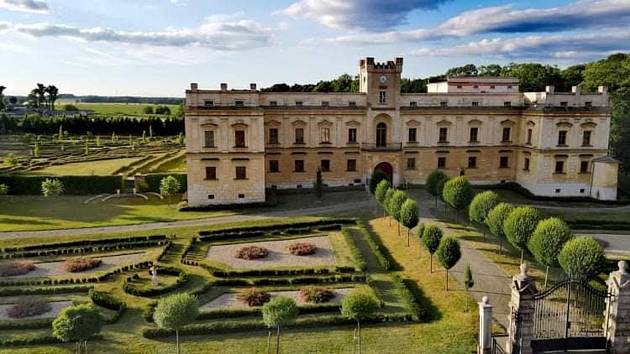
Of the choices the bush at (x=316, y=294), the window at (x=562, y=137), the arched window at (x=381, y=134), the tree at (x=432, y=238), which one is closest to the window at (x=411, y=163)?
the arched window at (x=381, y=134)

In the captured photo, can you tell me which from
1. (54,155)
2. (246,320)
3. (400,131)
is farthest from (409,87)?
(246,320)

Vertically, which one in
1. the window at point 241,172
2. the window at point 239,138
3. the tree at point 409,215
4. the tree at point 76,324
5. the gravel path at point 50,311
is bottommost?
the gravel path at point 50,311

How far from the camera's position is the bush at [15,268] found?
24.5 metres

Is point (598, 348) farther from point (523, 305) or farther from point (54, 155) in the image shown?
point (54, 155)

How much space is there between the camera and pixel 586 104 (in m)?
41.2

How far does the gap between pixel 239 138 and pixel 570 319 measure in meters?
26.5

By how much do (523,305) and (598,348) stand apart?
3.34m

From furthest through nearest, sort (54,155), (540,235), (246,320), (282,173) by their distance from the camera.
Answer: (54,155)
(282,173)
(540,235)
(246,320)

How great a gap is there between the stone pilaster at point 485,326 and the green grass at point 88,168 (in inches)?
1617

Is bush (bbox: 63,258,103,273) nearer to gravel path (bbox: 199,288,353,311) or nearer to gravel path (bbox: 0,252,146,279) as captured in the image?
gravel path (bbox: 0,252,146,279)

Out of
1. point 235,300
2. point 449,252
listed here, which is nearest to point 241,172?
point 235,300

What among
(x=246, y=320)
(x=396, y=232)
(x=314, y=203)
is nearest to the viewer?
(x=246, y=320)

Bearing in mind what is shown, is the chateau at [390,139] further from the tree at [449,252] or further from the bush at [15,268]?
the tree at [449,252]

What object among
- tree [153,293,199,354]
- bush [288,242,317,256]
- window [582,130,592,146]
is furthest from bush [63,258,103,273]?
window [582,130,592,146]
